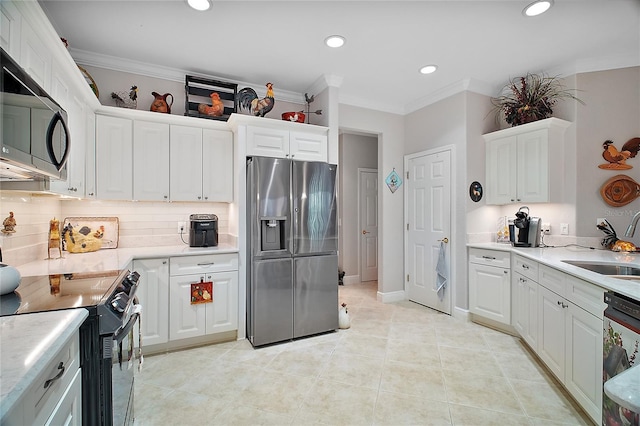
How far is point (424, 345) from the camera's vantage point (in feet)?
9.75

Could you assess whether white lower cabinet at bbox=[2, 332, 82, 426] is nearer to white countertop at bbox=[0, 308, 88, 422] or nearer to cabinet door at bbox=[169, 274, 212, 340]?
white countertop at bbox=[0, 308, 88, 422]

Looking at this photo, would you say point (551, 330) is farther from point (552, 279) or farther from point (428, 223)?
point (428, 223)

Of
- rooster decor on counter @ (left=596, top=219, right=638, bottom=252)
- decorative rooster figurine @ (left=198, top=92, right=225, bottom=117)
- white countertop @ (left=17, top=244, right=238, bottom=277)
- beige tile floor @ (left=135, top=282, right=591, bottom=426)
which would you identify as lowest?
beige tile floor @ (left=135, top=282, right=591, bottom=426)

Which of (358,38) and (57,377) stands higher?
(358,38)

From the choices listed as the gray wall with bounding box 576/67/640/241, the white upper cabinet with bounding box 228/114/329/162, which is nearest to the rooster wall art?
the gray wall with bounding box 576/67/640/241

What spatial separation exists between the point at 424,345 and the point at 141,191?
3.00m

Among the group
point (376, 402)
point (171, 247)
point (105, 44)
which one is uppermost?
point (105, 44)

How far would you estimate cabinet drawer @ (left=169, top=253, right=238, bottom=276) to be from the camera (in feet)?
9.21

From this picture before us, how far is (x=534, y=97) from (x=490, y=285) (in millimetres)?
2004

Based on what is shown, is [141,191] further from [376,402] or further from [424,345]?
[424,345]

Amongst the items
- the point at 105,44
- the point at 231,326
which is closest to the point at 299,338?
the point at 231,326

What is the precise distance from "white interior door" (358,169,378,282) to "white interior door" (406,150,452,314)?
52.9 inches

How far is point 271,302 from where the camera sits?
298 centimetres

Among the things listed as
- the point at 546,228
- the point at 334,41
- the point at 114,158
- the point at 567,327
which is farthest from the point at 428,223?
the point at 114,158
